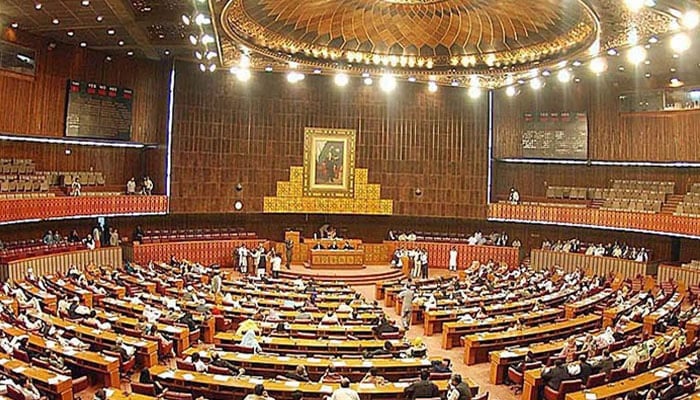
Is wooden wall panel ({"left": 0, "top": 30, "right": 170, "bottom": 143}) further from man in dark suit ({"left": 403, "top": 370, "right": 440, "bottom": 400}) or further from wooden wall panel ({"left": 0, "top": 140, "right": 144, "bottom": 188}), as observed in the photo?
man in dark suit ({"left": 403, "top": 370, "right": 440, "bottom": 400})

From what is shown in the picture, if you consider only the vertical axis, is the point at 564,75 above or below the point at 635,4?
above

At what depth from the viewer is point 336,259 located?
26641mm

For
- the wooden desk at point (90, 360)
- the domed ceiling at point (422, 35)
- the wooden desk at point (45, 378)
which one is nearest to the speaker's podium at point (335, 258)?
the domed ceiling at point (422, 35)

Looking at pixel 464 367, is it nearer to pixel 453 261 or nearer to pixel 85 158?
pixel 453 261

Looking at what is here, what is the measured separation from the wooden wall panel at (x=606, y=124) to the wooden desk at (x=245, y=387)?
741 inches

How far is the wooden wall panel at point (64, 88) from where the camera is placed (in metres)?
21.9

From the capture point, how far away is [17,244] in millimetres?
22594

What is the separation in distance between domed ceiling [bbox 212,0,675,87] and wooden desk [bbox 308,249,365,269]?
7.63 m

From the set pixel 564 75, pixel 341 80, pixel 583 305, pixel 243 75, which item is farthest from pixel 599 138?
pixel 243 75

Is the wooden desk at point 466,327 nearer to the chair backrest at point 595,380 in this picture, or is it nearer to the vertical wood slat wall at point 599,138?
the chair backrest at point 595,380

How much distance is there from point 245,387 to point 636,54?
16972 millimetres

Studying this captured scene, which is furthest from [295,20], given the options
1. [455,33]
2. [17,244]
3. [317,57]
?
[17,244]

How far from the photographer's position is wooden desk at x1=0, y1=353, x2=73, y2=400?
33.5ft

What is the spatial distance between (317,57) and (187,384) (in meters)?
17.4
